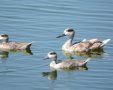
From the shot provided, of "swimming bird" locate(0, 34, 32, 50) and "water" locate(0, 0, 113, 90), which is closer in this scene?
"water" locate(0, 0, 113, 90)

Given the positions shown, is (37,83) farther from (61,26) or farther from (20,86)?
(61,26)

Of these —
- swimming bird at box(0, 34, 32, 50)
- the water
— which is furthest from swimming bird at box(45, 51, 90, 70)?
swimming bird at box(0, 34, 32, 50)

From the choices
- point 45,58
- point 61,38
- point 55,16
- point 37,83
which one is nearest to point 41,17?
point 55,16

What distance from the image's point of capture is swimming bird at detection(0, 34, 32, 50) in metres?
23.0

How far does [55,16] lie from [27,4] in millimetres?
2123

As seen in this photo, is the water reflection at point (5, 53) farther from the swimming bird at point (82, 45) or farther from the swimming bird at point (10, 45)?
the swimming bird at point (82, 45)

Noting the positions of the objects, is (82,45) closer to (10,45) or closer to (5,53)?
(10,45)

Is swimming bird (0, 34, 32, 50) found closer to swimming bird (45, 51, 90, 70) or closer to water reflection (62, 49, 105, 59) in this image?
water reflection (62, 49, 105, 59)

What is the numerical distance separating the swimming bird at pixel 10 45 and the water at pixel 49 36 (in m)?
0.33

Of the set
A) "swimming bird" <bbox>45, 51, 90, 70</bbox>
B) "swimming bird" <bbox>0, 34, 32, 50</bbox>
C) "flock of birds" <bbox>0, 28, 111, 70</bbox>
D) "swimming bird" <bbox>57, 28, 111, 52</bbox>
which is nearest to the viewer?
"swimming bird" <bbox>45, 51, 90, 70</bbox>

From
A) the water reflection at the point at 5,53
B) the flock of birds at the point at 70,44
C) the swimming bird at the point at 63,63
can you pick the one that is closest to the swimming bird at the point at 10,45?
the flock of birds at the point at 70,44

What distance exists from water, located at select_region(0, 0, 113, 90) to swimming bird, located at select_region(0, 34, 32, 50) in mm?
330

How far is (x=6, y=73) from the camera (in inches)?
797

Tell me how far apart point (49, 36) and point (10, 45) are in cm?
172
